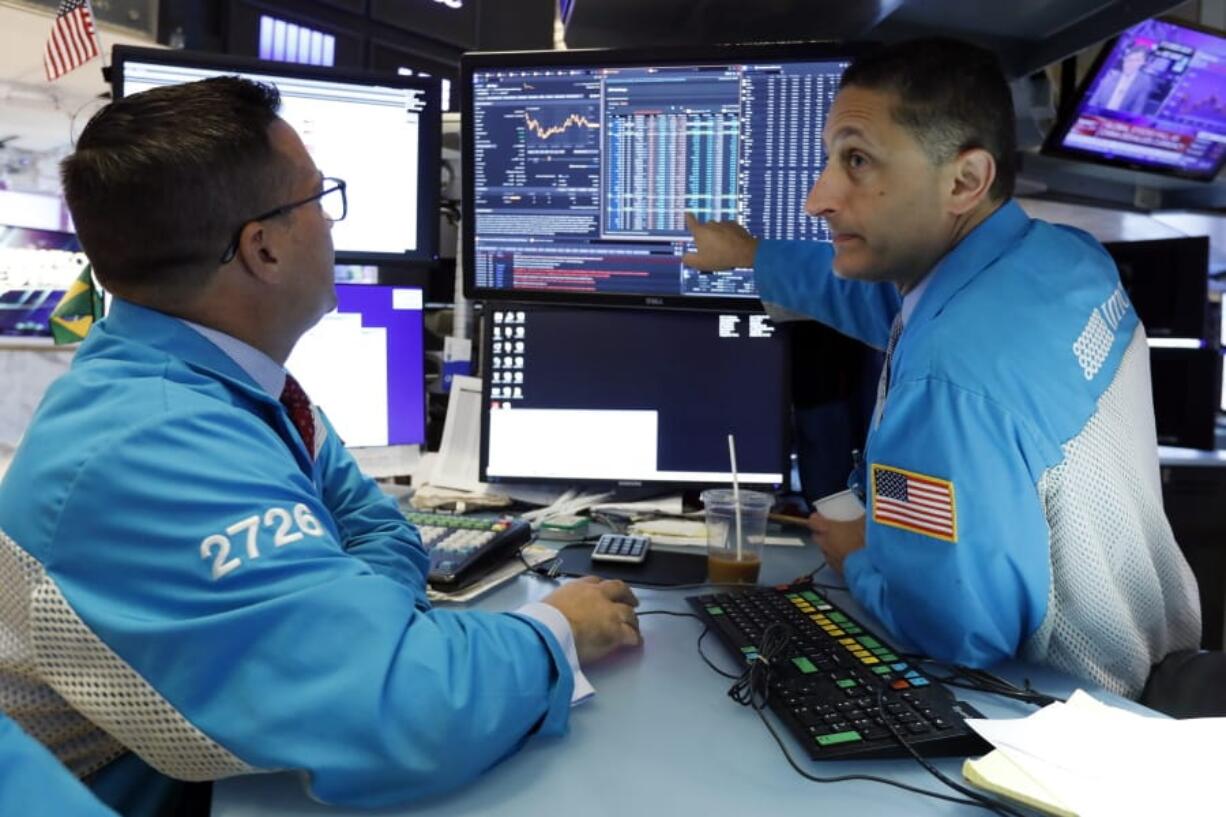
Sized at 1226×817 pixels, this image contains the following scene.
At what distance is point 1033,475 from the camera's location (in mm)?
909

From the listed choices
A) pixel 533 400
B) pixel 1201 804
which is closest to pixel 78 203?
pixel 533 400

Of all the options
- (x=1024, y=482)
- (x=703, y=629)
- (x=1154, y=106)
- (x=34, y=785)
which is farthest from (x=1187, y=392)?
(x=34, y=785)

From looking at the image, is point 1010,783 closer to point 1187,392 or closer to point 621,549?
point 621,549

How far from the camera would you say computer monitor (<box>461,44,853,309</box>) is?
1.43m

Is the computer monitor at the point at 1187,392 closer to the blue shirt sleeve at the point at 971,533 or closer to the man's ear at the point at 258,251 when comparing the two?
the blue shirt sleeve at the point at 971,533

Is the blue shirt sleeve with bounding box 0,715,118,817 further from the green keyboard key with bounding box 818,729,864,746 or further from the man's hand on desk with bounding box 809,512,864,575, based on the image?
the man's hand on desk with bounding box 809,512,864,575

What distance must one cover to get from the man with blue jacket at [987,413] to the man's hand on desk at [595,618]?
303mm

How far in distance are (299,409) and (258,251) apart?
0.25 m

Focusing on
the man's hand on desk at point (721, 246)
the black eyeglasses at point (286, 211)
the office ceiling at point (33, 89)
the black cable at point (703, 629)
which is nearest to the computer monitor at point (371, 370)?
the black eyeglasses at point (286, 211)

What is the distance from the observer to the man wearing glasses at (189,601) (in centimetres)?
63

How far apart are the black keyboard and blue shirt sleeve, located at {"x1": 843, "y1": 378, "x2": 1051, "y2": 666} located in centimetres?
8

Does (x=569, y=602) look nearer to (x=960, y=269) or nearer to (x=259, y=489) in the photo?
(x=259, y=489)

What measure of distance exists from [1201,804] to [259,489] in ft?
2.38

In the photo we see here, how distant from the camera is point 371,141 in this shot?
1540 mm
